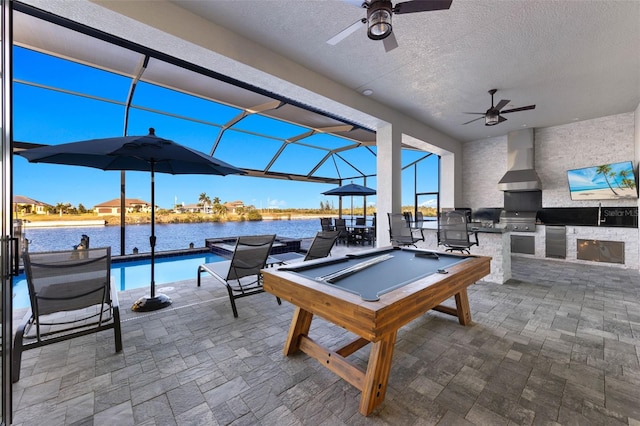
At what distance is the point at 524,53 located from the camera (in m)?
3.41

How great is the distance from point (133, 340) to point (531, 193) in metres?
8.86

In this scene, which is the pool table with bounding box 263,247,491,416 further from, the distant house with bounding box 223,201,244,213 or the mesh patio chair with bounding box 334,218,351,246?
the distant house with bounding box 223,201,244,213

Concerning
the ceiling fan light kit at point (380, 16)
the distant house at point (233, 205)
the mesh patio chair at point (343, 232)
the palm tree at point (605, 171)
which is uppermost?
the ceiling fan light kit at point (380, 16)

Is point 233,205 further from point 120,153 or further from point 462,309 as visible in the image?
point 462,309

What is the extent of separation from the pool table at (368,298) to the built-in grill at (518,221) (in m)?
5.30

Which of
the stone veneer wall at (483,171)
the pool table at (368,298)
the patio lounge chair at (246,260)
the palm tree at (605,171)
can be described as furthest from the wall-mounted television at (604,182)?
the patio lounge chair at (246,260)

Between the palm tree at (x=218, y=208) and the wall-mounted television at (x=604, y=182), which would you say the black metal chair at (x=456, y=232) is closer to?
the wall-mounted television at (x=604, y=182)

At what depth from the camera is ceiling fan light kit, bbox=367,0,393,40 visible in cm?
211

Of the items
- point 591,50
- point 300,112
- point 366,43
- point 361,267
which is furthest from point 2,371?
point 591,50

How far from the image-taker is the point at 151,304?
122 inches

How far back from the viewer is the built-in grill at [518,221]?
21.4 feet

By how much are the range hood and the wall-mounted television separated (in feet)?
2.27

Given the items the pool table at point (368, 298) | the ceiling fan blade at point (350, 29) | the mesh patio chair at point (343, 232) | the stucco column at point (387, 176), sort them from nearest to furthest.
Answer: the pool table at point (368, 298)
the ceiling fan blade at point (350, 29)
the stucco column at point (387, 176)
the mesh patio chair at point (343, 232)

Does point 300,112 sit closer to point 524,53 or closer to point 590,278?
point 524,53
